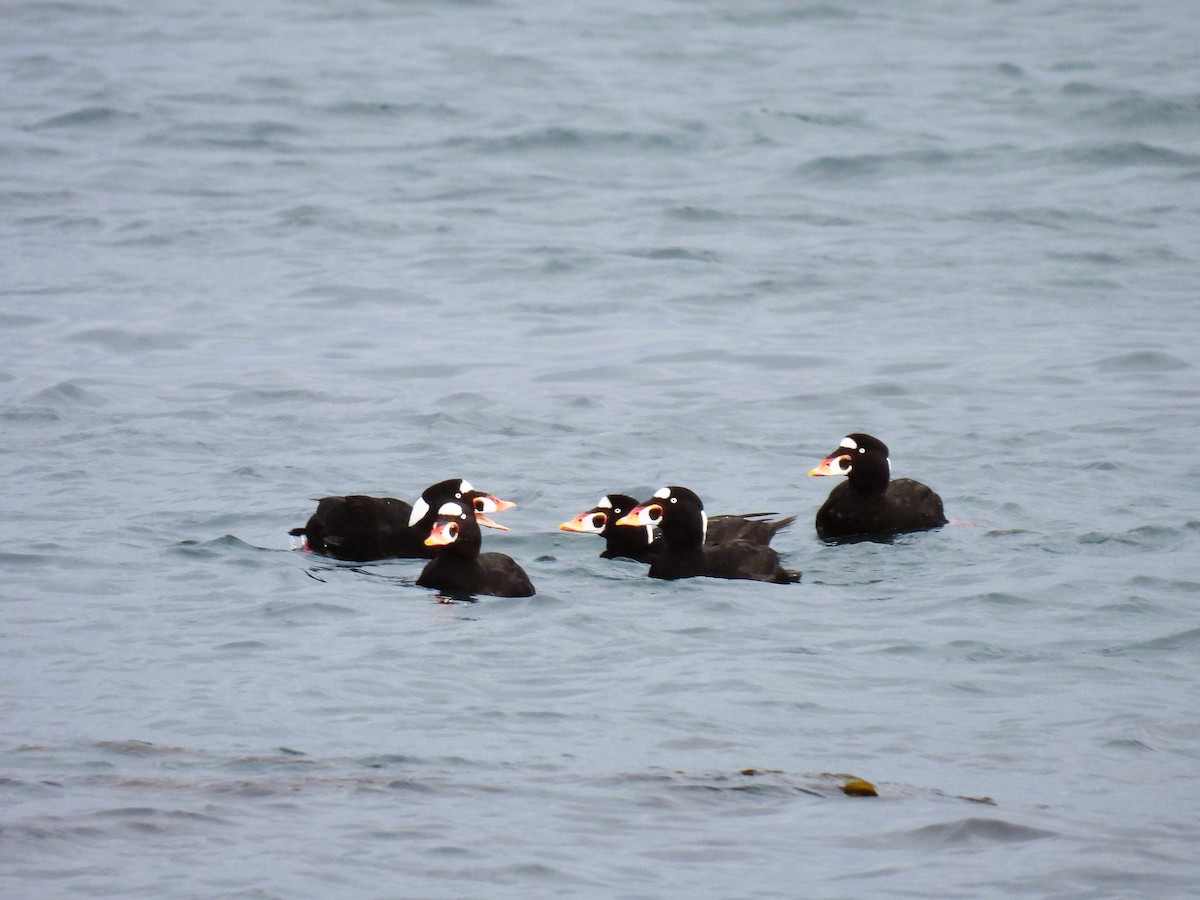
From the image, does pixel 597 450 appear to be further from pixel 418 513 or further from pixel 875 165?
pixel 875 165

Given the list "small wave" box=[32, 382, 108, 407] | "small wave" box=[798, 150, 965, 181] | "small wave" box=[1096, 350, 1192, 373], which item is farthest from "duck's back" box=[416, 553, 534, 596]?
"small wave" box=[798, 150, 965, 181]

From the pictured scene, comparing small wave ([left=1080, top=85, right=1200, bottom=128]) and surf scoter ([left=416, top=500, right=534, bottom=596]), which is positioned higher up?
small wave ([left=1080, top=85, right=1200, bottom=128])

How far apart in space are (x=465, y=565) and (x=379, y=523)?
112cm

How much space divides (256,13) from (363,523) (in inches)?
1021

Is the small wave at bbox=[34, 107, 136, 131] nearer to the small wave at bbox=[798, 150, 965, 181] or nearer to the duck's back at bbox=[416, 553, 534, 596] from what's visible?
the small wave at bbox=[798, 150, 965, 181]

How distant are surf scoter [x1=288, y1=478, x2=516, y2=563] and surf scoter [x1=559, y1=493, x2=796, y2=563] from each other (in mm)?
582

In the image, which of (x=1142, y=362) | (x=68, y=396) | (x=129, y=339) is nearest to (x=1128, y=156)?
(x=1142, y=362)

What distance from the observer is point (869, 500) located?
11891 millimetres

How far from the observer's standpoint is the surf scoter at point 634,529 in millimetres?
11148

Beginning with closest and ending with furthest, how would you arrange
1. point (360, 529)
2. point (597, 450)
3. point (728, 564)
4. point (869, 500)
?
1. point (728, 564)
2. point (360, 529)
3. point (869, 500)
4. point (597, 450)

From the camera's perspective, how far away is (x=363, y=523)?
11133 mm

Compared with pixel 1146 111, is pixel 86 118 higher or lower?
lower

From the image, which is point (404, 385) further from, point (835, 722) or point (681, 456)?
point (835, 722)

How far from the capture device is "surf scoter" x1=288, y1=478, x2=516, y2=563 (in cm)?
1101
